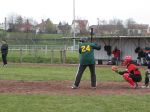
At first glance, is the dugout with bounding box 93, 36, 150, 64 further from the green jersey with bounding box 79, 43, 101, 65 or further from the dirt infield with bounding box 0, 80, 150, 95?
the green jersey with bounding box 79, 43, 101, 65

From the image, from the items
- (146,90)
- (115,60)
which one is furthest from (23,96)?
(115,60)


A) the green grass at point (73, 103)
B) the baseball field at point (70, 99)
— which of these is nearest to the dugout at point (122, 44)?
the baseball field at point (70, 99)

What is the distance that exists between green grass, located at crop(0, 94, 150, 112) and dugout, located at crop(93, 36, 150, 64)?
2318cm

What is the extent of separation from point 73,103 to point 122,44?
85.8 feet

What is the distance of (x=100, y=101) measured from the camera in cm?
1201

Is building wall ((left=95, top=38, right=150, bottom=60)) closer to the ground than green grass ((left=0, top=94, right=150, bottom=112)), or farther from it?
farther from it

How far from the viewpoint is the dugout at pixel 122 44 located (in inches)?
1421

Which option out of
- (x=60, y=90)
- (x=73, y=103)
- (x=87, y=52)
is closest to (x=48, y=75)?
(x=87, y=52)

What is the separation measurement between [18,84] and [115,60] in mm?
19932

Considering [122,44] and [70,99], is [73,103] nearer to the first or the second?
[70,99]

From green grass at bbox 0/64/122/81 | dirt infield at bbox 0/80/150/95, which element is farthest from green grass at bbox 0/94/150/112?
green grass at bbox 0/64/122/81

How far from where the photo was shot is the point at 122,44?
37.3m

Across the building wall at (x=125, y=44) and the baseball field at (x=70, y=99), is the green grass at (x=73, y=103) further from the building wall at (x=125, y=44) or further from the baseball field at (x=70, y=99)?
the building wall at (x=125, y=44)

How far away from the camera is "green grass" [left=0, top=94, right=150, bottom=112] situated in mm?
10625
